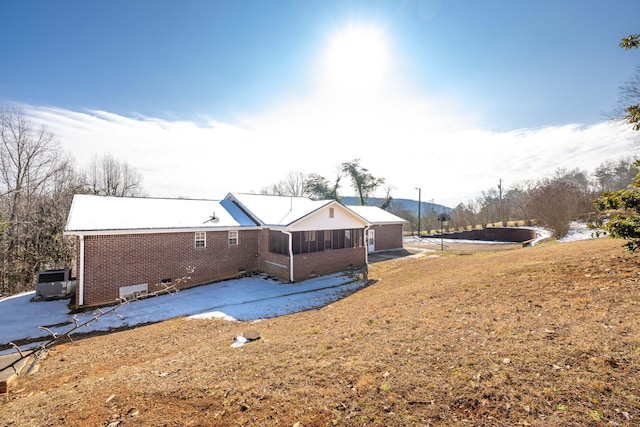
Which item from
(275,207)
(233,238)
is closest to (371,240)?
(275,207)

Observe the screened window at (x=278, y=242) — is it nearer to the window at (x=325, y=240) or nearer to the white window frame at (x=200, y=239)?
the window at (x=325, y=240)

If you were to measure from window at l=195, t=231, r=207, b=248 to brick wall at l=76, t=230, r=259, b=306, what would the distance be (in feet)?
0.54

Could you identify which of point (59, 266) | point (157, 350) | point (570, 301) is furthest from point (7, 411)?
point (59, 266)

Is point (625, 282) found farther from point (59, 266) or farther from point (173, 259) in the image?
point (59, 266)

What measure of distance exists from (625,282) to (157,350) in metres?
12.2

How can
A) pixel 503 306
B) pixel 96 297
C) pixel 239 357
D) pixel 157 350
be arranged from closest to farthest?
pixel 239 357, pixel 503 306, pixel 157 350, pixel 96 297

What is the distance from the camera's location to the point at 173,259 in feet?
45.8

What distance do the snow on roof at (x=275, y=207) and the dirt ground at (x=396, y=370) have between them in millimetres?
8686

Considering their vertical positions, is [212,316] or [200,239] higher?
[200,239]

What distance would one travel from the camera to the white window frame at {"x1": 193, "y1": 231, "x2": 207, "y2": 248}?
1480 cm

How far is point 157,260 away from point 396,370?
12858mm

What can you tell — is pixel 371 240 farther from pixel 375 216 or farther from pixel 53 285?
pixel 53 285

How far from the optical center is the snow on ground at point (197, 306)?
32.9 ft

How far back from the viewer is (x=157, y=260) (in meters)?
13.5
